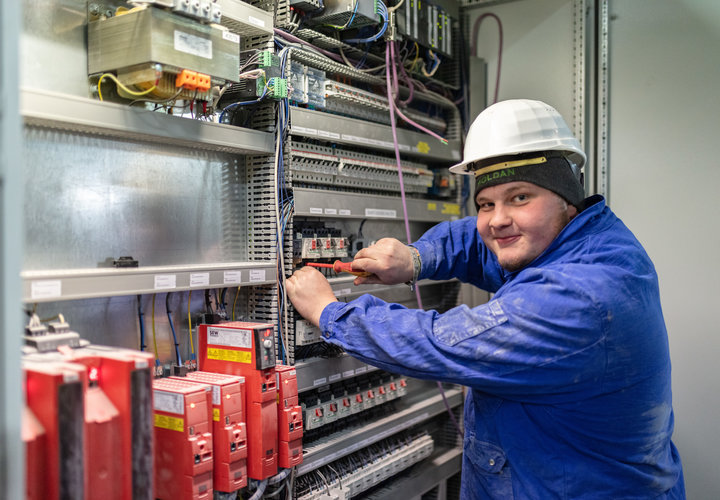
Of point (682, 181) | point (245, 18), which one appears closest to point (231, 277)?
point (245, 18)

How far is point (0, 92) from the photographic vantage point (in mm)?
834

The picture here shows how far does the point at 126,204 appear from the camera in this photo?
1.76 m

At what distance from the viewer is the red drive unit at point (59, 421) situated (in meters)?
1.08

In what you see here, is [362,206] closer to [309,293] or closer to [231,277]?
[309,293]

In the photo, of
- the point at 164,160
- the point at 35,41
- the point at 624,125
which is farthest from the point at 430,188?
the point at 35,41

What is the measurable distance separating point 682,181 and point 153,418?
8.16ft

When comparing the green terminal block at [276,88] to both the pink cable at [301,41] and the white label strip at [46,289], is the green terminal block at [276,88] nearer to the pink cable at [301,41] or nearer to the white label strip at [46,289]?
the pink cable at [301,41]

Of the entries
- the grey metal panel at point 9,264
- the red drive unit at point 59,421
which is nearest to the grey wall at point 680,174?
the red drive unit at point 59,421

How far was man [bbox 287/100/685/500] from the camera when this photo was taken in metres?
1.44

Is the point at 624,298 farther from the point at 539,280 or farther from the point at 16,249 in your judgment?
the point at 16,249

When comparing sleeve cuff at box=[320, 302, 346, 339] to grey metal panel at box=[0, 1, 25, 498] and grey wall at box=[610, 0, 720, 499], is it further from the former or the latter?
grey wall at box=[610, 0, 720, 499]

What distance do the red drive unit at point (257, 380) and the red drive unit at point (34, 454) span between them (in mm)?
680

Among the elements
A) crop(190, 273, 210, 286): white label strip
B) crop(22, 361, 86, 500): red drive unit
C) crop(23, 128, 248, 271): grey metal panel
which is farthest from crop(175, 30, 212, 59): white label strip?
crop(22, 361, 86, 500): red drive unit

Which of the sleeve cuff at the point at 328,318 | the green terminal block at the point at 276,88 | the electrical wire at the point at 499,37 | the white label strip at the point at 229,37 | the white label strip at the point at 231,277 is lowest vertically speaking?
the sleeve cuff at the point at 328,318
